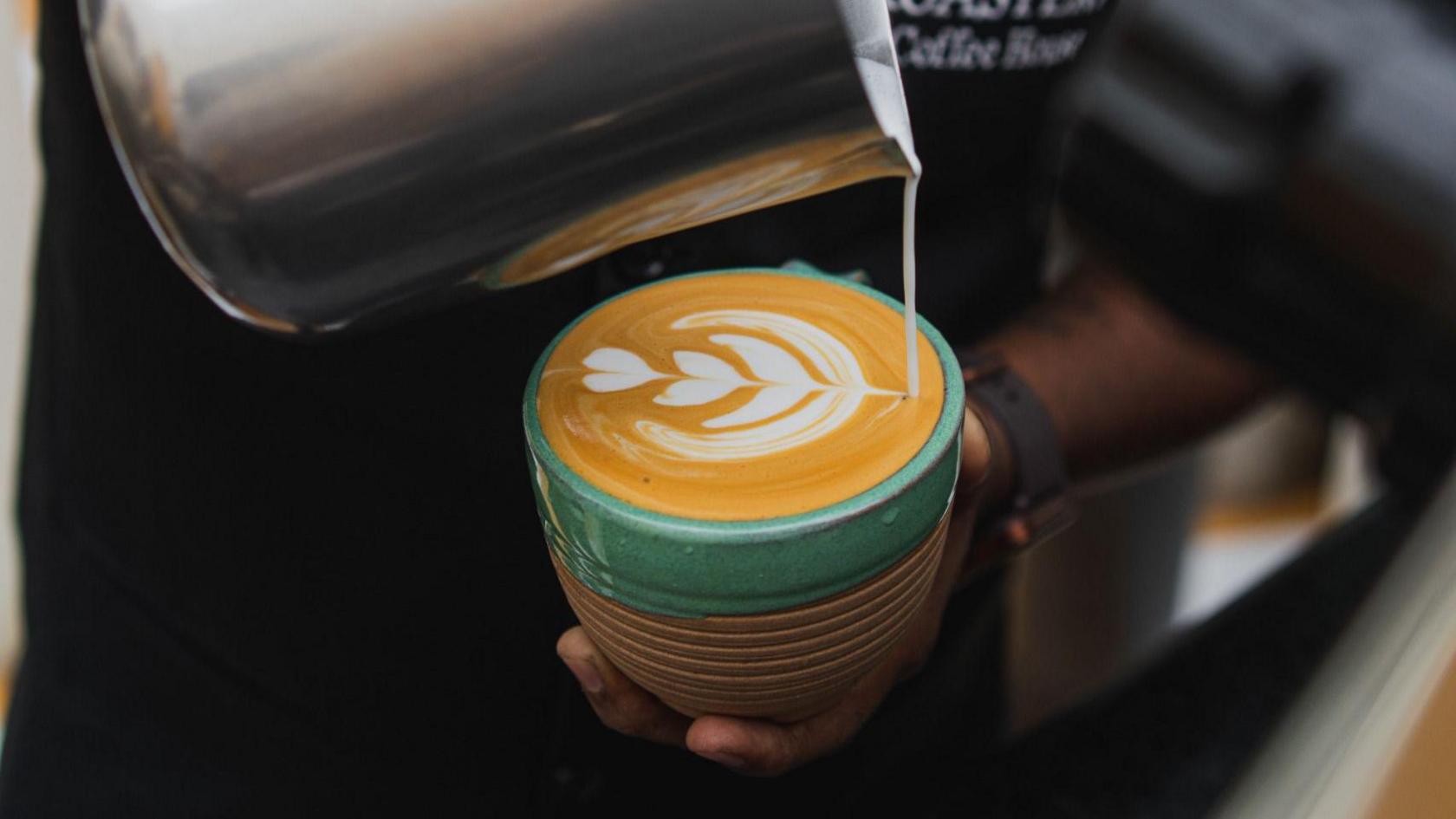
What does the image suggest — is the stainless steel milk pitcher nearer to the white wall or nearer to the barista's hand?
the barista's hand

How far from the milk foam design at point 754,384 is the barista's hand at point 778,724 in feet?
0.29

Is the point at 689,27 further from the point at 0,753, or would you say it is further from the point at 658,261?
the point at 0,753

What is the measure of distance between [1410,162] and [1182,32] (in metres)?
0.31

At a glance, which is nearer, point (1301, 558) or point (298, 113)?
point (298, 113)

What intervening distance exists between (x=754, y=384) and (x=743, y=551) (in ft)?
0.39

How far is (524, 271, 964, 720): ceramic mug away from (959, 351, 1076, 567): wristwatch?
23cm

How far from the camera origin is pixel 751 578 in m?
0.46

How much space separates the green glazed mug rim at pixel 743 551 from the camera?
0.46 m

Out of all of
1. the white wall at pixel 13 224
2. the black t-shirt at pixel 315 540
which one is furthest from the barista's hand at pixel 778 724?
the white wall at pixel 13 224

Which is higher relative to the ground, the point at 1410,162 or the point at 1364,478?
the point at 1410,162

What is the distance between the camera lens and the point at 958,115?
2.63 feet

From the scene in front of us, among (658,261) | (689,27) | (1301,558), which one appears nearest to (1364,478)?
(1301,558)

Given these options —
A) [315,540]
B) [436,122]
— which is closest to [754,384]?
[436,122]

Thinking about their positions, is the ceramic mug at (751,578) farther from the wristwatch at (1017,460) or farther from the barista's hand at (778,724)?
the wristwatch at (1017,460)
